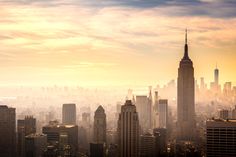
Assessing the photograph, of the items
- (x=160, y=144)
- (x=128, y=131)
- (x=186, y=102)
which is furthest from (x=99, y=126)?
(x=186, y=102)

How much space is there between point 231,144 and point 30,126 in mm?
8661

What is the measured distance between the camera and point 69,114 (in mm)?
20531

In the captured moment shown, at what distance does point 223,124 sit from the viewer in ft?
43.4

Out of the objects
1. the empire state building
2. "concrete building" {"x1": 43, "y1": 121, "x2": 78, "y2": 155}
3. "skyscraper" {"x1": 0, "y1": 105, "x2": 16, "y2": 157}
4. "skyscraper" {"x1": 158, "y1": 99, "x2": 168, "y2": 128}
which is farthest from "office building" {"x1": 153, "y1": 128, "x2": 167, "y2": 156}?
"skyscraper" {"x1": 0, "y1": 105, "x2": 16, "y2": 157}

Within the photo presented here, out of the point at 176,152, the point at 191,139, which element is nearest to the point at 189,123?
the point at 191,139

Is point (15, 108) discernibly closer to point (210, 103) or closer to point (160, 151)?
point (160, 151)

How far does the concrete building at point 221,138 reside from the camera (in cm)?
1296

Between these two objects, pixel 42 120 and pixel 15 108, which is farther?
pixel 42 120

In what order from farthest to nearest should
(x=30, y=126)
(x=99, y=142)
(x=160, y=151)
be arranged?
(x=30, y=126)
(x=99, y=142)
(x=160, y=151)

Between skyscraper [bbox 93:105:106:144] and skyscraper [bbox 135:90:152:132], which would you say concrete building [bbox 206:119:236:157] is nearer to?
skyscraper [bbox 93:105:106:144]

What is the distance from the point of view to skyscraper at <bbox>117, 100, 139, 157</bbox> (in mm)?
15188

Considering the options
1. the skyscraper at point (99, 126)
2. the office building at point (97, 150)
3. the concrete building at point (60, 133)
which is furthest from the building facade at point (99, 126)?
A: the concrete building at point (60, 133)

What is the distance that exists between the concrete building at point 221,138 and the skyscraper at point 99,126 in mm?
4528

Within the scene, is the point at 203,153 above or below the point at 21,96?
below
